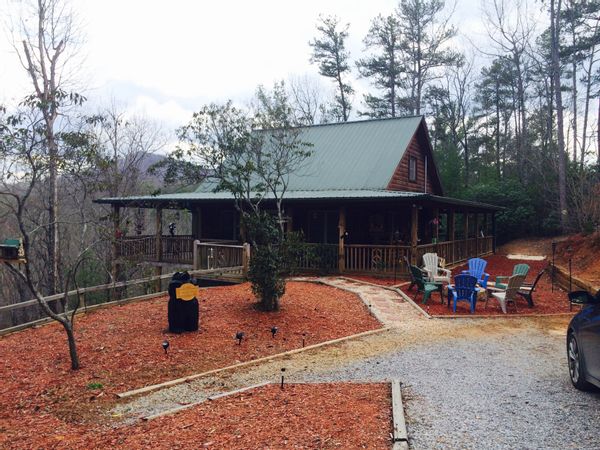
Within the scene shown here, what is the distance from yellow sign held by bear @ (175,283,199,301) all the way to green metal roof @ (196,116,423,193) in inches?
431

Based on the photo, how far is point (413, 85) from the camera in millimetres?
36281

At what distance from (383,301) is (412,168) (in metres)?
10.7

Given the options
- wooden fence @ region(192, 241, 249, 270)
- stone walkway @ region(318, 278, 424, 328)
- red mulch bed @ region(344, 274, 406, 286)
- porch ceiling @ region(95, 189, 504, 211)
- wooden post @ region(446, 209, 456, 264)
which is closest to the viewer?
stone walkway @ region(318, 278, 424, 328)

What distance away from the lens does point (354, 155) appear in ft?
66.5

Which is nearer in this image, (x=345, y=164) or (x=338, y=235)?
(x=338, y=235)

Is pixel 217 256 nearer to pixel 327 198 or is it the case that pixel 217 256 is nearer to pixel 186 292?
pixel 327 198

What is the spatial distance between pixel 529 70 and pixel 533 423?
38221mm

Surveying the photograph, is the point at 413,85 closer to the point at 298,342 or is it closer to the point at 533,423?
the point at 298,342

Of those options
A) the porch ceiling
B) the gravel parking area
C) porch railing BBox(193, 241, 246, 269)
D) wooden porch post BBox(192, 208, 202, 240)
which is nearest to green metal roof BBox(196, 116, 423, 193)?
the porch ceiling

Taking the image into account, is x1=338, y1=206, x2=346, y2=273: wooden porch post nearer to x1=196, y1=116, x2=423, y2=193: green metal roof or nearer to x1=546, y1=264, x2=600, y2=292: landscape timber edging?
x1=196, y1=116, x2=423, y2=193: green metal roof

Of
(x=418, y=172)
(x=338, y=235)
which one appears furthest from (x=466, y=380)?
(x=418, y=172)

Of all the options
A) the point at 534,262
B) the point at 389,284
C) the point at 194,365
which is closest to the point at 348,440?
the point at 194,365

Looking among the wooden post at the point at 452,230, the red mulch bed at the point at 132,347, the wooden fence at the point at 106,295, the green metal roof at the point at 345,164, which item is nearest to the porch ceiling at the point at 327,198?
the green metal roof at the point at 345,164

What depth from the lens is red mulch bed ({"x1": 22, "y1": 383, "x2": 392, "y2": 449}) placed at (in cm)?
404
